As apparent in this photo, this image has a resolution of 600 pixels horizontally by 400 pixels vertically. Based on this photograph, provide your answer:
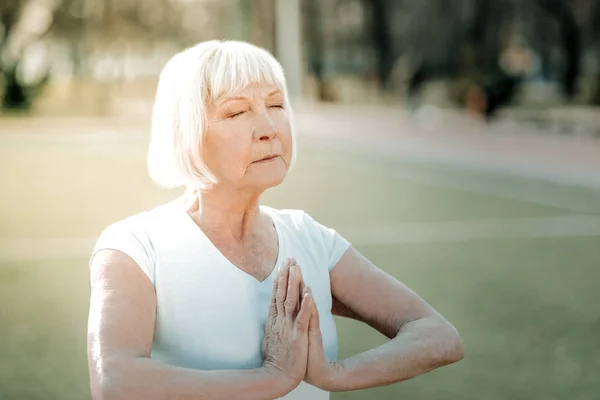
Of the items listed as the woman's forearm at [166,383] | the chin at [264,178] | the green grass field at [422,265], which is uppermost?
the chin at [264,178]

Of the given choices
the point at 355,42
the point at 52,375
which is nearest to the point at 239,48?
the point at 52,375

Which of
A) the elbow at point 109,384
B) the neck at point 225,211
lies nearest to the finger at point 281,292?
the neck at point 225,211

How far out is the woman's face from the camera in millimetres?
2498

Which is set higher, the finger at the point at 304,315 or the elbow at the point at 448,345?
the finger at the point at 304,315

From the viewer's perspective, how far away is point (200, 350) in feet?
8.06

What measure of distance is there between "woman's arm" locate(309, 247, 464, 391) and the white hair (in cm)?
43

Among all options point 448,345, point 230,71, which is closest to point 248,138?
point 230,71

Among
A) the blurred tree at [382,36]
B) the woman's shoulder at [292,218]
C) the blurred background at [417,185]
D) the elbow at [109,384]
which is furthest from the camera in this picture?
the blurred tree at [382,36]

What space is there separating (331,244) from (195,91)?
0.52 metres

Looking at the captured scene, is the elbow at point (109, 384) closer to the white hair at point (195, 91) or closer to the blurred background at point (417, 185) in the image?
the white hair at point (195, 91)

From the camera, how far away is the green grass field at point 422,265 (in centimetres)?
620

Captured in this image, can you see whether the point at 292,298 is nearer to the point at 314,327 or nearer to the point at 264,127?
the point at 314,327

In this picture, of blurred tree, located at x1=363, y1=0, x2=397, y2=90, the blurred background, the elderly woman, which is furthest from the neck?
blurred tree, located at x1=363, y1=0, x2=397, y2=90

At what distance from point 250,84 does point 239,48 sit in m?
0.08
